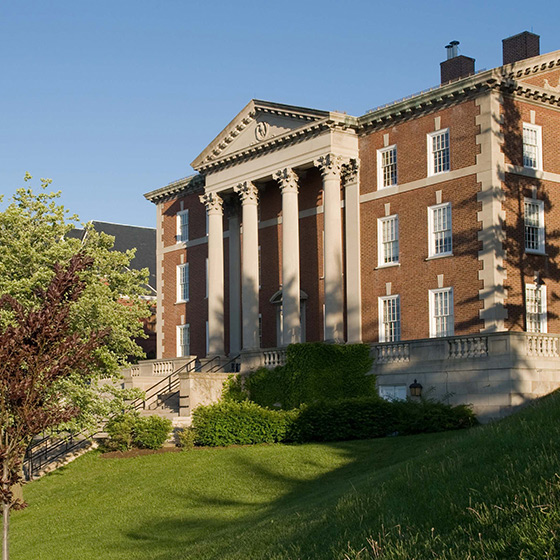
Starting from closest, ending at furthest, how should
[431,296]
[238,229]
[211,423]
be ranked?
[211,423], [431,296], [238,229]

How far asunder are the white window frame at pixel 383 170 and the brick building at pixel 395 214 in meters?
0.07

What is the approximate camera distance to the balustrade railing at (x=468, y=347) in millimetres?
32594

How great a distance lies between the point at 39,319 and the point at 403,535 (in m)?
7.84

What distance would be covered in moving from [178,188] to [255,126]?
9.92m

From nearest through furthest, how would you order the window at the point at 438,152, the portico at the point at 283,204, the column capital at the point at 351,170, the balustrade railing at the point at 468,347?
the balustrade railing at the point at 468,347 → the window at the point at 438,152 → the portico at the point at 283,204 → the column capital at the point at 351,170

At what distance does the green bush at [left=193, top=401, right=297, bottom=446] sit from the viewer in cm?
3262

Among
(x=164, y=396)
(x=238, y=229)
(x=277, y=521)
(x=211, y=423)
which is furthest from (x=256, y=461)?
(x=238, y=229)

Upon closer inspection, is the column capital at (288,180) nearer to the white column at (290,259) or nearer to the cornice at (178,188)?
the white column at (290,259)

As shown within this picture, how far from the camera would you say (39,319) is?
16625mm

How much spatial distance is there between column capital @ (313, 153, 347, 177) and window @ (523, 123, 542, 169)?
7724 millimetres

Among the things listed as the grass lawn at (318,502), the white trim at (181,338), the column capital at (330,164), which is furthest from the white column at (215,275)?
the grass lawn at (318,502)

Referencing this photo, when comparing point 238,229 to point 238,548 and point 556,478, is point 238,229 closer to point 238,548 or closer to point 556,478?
point 238,548

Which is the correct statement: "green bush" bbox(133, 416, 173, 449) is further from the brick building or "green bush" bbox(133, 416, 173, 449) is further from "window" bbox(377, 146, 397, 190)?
"window" bbox(377, 146, 397, 190)

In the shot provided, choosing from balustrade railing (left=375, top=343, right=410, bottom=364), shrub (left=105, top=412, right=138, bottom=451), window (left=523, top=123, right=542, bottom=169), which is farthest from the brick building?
shrub (left=105, top=412, right=138, bottom=451)
